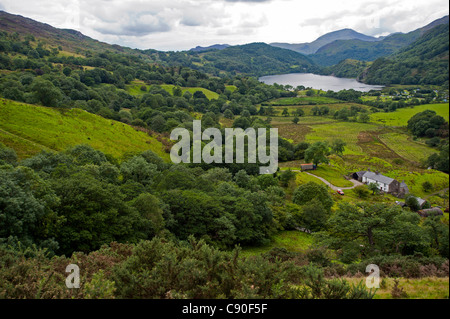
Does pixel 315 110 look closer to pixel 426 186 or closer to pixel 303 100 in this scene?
Result: pixel 303 100

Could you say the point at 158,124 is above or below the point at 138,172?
above

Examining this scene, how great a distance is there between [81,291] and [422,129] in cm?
8714

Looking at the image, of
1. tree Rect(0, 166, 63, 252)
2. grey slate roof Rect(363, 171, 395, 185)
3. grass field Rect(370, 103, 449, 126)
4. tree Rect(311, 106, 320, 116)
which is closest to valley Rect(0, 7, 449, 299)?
tree Rect(0, 166, 63, 252)

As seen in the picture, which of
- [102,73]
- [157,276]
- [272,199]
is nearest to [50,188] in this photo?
[157,276]

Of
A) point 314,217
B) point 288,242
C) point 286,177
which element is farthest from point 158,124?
point 288,242

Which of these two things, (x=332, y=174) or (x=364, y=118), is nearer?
(x=332, y=174)

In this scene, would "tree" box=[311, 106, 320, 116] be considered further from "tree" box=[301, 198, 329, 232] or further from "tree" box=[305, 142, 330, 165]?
"tree" box=[301, 198, 329, 232]

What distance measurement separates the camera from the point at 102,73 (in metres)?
109

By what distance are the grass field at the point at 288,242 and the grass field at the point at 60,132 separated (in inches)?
1116

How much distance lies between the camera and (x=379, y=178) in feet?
178

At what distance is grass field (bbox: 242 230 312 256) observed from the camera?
85.3 ft

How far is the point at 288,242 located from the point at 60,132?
40904 mm

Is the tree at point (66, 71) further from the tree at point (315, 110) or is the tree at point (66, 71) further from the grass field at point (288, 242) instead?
the tree at point (315, 110)
